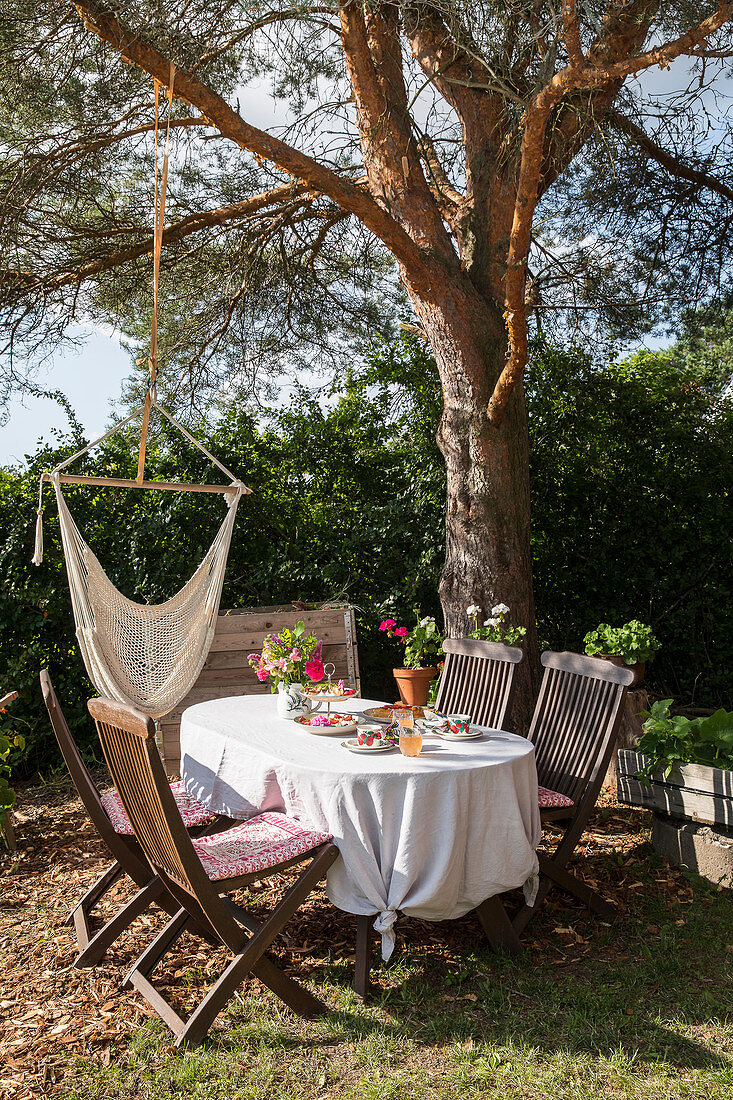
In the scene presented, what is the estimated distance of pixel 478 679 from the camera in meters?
3.58

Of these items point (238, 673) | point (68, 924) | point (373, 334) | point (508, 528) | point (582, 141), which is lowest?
point (68, 924)

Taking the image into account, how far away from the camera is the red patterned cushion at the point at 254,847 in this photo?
7.54 ft

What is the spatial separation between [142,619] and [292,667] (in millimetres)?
869

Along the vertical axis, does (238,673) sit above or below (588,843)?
above

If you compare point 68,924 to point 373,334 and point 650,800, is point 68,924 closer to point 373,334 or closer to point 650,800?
point 650,800

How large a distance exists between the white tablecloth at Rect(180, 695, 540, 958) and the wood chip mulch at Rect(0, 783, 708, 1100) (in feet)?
1.14

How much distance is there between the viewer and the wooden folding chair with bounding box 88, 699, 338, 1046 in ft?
6.97

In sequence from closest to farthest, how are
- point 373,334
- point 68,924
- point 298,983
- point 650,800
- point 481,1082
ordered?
point 481,1082, point 298,983, point 68,924, point 650,800, point 373,334

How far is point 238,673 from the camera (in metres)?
4.60

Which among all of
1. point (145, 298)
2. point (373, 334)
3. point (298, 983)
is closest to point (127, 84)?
point (145, 298)

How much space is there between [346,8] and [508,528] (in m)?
2.64

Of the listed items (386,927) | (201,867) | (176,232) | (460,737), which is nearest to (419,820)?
(386,927)

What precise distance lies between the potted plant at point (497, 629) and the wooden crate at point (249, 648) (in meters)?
0.76

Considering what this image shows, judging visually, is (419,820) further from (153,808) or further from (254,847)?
(153,808)
